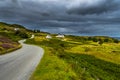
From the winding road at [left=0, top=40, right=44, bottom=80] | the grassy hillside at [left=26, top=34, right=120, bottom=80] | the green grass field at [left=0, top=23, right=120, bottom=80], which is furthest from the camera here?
the green grass field at [left=0, top=23, right=120, bottom=80]

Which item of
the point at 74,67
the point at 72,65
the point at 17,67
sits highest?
the point at 17,67

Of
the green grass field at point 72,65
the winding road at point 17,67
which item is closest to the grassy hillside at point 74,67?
the green grass field at point 72,65

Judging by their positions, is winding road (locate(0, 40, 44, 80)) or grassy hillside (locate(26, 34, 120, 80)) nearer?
winding road (locate(0, 40, 44, 80))

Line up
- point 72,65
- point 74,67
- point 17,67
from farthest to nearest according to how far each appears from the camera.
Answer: point 72,65, point 74,67, point 17,67

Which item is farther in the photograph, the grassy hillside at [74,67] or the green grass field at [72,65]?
the green grass field at [72,65]

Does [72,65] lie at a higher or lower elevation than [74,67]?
higher

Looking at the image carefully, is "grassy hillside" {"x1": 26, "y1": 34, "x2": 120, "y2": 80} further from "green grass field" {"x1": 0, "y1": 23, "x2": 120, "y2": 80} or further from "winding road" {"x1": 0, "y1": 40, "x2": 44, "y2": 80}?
"winding road" {"x1": 0, "y1": 40, "x2": 44, "y2": 80}

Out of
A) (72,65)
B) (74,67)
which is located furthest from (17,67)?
(72,65)

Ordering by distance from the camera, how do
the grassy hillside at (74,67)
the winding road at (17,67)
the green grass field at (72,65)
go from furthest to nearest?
the green grass field at (72,65) < the grassy hillside at (74,67) < the winding road at (17,67)

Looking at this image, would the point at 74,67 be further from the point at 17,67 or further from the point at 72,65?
the point at 17,67

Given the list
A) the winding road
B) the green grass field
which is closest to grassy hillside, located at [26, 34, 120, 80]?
the green grass field

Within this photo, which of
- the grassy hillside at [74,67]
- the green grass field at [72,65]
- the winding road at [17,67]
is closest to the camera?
the winding road at [17,67]

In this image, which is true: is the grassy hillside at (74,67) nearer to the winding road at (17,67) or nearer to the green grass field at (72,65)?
the green grass field at (72,65)

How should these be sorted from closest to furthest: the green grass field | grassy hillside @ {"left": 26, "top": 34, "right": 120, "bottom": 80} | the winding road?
the winding road
grassy hillside @ {"left": 26, "top": 34, "right": 120, "bottom": 80}
the green grass field
